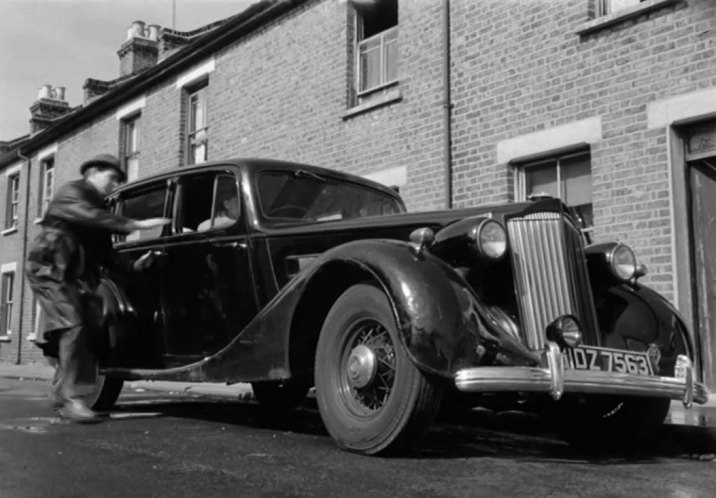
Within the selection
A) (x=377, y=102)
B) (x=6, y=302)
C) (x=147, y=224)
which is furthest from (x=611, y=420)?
(x=6, y=302)

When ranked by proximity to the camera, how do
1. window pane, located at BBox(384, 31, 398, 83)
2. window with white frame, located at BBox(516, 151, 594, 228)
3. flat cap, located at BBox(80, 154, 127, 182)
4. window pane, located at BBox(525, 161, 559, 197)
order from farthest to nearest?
1. window pane, located at BBox(384, 31, 398, 83)
2. window pane, located at BBox(525, 161, 559, 197)
3. window with white frame, located at BBox(516, 151, 594, 228)
4. flat cap, located at BBox(80, 154, 127, 182)

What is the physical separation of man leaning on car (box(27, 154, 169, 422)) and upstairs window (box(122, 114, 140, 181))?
11806mm

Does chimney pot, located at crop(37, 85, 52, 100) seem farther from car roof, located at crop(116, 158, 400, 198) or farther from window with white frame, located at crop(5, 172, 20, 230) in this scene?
car roof, located at crop(116, 158, 400, 198)

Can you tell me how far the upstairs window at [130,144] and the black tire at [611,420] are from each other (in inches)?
547

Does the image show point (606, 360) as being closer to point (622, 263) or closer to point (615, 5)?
point (622, 263)

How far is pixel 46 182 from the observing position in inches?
827

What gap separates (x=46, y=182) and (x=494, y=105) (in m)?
15.6

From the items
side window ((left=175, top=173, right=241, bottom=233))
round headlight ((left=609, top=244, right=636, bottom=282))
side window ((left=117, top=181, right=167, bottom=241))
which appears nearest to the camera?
round headlight ((left=609, top=244, right=636, bottom=282))

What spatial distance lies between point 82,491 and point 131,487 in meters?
0.18

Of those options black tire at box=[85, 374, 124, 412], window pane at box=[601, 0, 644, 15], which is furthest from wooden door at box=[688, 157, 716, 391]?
black tire at box=[85, 374, 124, 412]

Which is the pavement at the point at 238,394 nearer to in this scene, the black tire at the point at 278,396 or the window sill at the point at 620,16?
the black tire at the point at 278,396

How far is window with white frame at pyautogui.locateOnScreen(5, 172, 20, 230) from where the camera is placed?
73.1 ft

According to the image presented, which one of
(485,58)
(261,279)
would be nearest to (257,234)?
(261,279)

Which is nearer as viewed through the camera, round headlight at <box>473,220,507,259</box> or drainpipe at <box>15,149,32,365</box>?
round headlight at <box>473,220,507,259</box>
